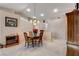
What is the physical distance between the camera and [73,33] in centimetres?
254

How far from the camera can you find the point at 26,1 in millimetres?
2574

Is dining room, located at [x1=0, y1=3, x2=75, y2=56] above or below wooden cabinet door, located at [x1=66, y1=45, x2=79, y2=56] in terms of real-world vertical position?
above

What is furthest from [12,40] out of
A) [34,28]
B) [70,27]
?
[70,27]

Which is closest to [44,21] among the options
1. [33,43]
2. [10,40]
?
[33,43]

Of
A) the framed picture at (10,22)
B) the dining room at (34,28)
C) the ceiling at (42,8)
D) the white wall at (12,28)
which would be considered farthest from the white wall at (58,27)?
the framed picture at (10,22)

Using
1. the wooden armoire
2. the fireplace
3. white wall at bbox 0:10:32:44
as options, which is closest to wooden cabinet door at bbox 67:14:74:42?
the wooden armoire

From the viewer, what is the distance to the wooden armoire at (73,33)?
8.16 ft

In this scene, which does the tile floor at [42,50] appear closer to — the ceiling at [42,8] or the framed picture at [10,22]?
the framed picture at [10,22]

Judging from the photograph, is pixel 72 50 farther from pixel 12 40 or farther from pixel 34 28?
pixel 12 40

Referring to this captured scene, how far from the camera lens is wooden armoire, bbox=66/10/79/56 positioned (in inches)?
97.9

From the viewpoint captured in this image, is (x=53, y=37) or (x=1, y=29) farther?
(x=53, y=37)

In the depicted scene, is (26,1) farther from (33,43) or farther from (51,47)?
(51,47)

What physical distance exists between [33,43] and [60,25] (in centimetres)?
80

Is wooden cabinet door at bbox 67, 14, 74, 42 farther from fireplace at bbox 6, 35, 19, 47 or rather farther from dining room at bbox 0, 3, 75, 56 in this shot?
fireplace at bbox 6, 35, 19, 47
